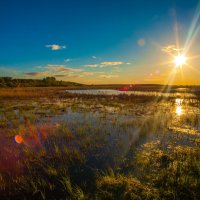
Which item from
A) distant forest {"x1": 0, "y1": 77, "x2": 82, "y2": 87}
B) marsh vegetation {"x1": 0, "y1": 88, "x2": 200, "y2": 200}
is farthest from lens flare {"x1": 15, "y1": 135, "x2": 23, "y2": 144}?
distant forest {"x1": 0, "y1": 77, "x2": 82, "y2": 87}

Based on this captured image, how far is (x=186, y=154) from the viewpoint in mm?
7461

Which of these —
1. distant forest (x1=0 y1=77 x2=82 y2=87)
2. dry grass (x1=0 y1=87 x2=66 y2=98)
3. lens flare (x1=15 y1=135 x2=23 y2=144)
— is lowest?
lens flare (x1=15 y1=135 x2=23 y2=144)

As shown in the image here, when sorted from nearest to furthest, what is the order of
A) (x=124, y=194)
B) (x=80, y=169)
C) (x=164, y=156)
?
(x=124, y=194) < (x=80, y=169) < (x=164, y=156)

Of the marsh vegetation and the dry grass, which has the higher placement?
the dry grass

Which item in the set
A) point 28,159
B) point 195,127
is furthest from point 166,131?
point 28,159

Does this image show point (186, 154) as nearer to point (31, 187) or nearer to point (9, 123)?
point (31, 187)

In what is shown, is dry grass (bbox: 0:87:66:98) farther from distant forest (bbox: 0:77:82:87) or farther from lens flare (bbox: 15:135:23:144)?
distant forest (bbox: 0:77:82:87)

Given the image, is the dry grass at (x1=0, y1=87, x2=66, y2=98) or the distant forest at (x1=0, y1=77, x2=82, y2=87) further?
the distant forest at (x1=0, y1=77, x2=82, y2=87)

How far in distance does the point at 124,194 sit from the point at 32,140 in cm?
675

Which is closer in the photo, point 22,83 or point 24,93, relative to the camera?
point 24,93

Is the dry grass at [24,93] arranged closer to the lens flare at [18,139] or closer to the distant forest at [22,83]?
the lens flare at [18,139]

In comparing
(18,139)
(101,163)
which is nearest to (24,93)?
(18,139)

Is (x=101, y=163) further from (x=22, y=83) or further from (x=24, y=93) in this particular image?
(x=22, y=83)

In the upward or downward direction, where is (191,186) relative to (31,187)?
upward
